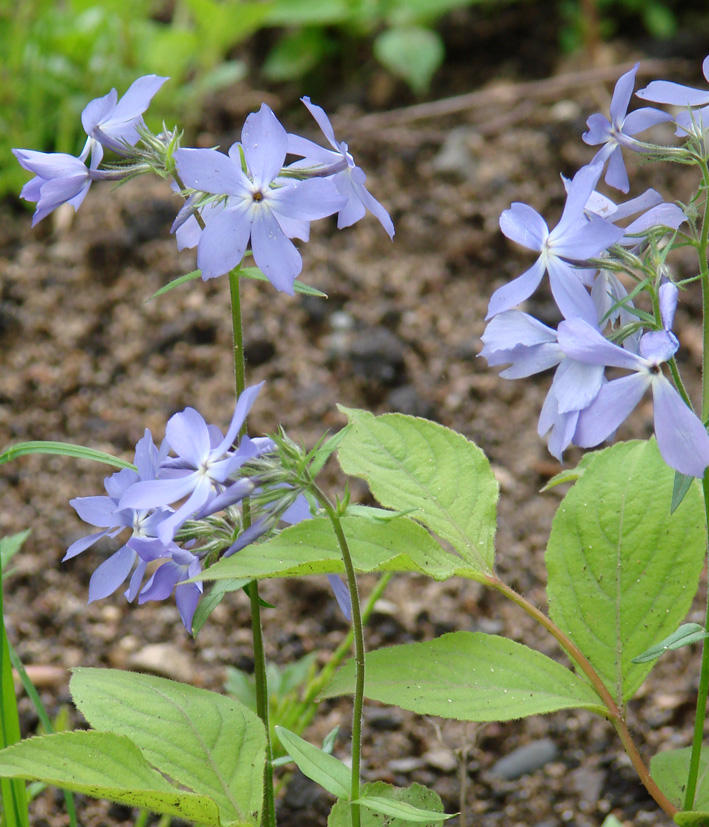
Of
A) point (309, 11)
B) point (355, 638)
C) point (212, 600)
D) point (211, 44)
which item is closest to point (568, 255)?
point (355, 638)

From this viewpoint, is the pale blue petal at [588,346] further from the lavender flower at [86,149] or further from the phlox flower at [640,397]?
the lavender flower at [86,149]

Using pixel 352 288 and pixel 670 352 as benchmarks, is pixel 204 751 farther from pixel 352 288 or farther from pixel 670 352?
pixel 352 288

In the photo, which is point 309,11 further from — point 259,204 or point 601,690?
point 601,690

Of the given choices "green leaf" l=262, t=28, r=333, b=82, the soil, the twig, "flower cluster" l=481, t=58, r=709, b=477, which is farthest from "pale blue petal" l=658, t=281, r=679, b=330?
"green leaf" l=262, t=28, r=333, b=82

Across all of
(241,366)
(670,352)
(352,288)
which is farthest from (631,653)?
(352,288)

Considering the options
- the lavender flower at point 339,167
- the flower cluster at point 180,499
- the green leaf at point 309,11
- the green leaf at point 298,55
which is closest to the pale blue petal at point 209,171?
the lavender flower at point 339,167

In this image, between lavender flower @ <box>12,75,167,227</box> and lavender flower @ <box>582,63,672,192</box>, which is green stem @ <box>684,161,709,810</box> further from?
lavender flower @ <box>12,75,167,227</box>
